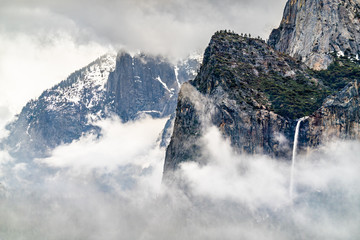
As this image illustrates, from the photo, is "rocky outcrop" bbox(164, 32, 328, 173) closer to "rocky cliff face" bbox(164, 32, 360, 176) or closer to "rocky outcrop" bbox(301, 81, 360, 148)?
"rocky cliff face" bbox(164, 32, 360, 176)

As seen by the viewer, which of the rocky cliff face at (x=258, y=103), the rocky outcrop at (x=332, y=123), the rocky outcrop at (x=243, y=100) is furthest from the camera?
the rocky outcrop at (x=243, y=100)

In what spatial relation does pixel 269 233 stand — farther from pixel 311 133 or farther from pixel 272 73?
pixel 272 73

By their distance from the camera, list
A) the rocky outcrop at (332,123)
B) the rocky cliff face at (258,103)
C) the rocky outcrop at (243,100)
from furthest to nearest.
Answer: the rocky outcrop at (243,100), the rocky cliff face at (258,103), the rocky outcrop at (332,123)

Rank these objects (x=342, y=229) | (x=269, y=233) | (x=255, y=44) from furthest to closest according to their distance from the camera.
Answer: (x=255, y=44) → (x=269, y=233) → (x=342, y=229)

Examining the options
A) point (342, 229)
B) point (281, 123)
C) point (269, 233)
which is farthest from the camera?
point (281, 123)

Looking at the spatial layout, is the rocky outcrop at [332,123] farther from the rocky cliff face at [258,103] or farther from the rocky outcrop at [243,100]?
the rocky outcrop at [243,100]

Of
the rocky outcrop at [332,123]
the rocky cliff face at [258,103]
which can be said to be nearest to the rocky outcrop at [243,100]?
the rocky cliff face at [258,103]

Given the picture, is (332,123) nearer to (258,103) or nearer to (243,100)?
(258,103)

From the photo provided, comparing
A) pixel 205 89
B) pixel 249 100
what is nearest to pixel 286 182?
pixel 249 100

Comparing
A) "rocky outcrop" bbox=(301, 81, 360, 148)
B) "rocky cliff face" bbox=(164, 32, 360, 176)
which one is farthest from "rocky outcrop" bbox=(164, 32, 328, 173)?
"rocky outcrop" bbox=(301, 81, 360, 148)

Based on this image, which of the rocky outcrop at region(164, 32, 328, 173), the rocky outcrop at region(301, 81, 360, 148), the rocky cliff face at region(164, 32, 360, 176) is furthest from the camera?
the rocky outcrop at region(164, 32, 328, 173)

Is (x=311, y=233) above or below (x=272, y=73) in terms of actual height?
below
